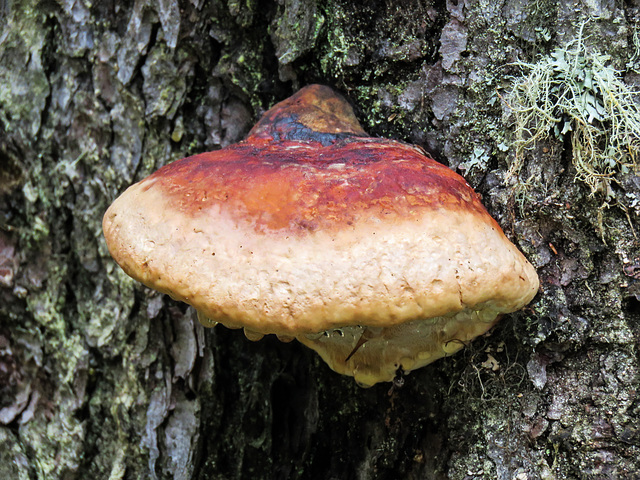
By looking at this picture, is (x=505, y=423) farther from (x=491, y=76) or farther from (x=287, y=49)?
(x=287, y=49)

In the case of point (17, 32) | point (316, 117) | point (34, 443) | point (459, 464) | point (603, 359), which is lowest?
point (34, 443)

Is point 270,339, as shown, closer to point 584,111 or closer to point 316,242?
point 316,242

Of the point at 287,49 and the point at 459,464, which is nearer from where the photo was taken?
the point at 459,464

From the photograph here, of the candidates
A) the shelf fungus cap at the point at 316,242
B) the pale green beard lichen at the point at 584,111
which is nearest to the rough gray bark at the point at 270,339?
the pale green beard lichen at the point at 584,111

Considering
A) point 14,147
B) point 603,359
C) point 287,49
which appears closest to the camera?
point 603,359

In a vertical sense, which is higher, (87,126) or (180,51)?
(180,51)

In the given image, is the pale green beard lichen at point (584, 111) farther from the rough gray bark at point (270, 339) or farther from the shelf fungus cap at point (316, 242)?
the shelf fungus cap at point (316, 242)

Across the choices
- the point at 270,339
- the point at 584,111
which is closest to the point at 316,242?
the point at 584,111

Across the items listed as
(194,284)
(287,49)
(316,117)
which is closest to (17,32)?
(287,49)
